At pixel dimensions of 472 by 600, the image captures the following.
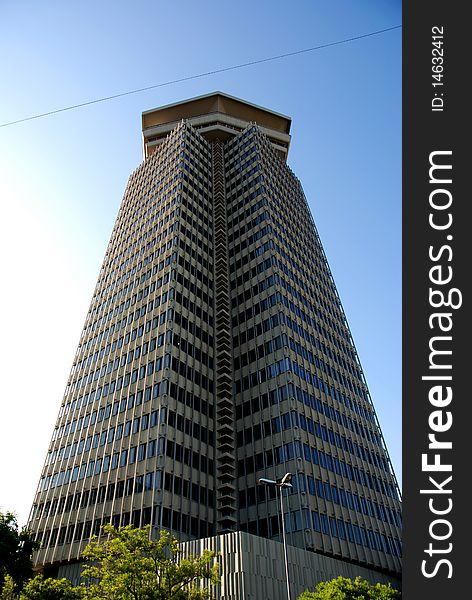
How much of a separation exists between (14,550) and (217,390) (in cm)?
2987

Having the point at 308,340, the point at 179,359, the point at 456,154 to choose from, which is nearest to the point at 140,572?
the point at 456,154

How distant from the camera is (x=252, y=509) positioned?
178 feet

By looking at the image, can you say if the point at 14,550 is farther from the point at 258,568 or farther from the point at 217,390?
the point at 217,390

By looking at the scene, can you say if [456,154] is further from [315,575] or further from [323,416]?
[323,416]

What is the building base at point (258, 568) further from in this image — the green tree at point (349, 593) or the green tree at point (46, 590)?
the green tree at point (46, 590)

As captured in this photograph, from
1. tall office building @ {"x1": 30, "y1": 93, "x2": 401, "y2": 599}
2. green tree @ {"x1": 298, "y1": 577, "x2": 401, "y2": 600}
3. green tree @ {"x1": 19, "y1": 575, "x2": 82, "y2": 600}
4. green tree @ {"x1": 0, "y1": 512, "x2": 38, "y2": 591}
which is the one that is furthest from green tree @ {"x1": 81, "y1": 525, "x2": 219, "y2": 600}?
green tree @ {"x1": 0, "y1": 512, "x2": 38, "y2": 591}

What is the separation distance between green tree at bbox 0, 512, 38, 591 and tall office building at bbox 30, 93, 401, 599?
6215 mm

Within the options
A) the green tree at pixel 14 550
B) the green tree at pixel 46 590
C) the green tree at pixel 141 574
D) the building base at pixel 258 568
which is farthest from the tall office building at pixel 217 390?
the green tree at pixel 46 590

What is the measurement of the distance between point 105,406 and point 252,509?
75.0ft

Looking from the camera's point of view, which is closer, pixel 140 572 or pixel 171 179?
pixel 140 572

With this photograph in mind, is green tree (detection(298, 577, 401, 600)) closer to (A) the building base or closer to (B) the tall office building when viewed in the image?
(A) the building base

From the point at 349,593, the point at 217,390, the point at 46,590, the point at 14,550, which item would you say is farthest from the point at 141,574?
the point at 217,390

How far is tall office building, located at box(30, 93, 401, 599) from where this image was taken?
169 ft

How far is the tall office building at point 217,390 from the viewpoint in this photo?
5147 cm
